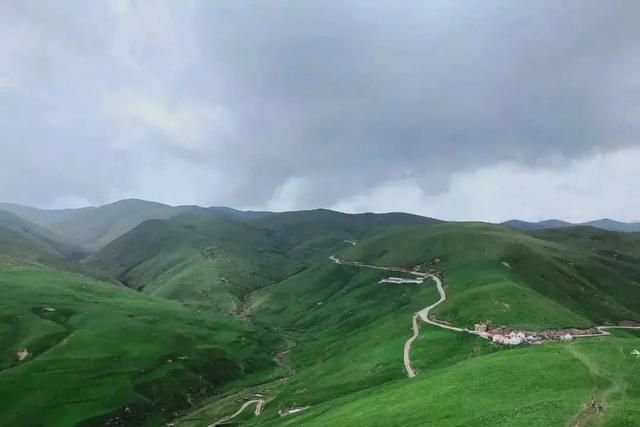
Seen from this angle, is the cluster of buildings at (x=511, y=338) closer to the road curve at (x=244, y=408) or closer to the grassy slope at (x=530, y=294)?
the grassy slope at (x=530, y=294)

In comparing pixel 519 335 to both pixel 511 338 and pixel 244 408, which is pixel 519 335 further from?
pixel 244 408

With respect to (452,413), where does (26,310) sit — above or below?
above

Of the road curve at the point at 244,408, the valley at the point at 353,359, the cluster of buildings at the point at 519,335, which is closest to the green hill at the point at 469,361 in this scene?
the valley at the point at 353,359

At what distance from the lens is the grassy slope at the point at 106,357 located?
115m

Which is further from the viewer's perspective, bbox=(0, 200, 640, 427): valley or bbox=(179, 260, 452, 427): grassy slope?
bbox=(179, 260, 452, 427): grassy slope

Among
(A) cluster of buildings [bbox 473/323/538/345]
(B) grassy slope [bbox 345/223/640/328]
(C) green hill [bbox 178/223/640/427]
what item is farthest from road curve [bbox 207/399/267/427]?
(A) cluster of buildings [bbox 473/323/538/345]

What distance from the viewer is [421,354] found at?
10462 cm

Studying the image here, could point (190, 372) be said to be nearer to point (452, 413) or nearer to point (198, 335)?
point (198, 335)

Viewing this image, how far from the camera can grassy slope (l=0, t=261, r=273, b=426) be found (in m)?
115

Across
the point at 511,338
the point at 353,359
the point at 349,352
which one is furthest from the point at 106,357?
the point at 511,338

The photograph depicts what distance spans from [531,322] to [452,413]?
6170 centimetres

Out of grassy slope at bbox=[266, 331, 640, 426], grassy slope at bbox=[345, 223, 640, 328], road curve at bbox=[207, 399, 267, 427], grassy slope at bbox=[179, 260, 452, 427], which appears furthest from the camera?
grassy slope at bbox=[345, 223, 640, 328]

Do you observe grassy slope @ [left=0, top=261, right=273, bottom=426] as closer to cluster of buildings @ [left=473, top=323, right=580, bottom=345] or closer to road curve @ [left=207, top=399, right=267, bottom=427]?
road curve @ [left=207, top=399, right=267, bottom=427]

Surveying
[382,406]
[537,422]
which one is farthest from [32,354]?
[537,422]
